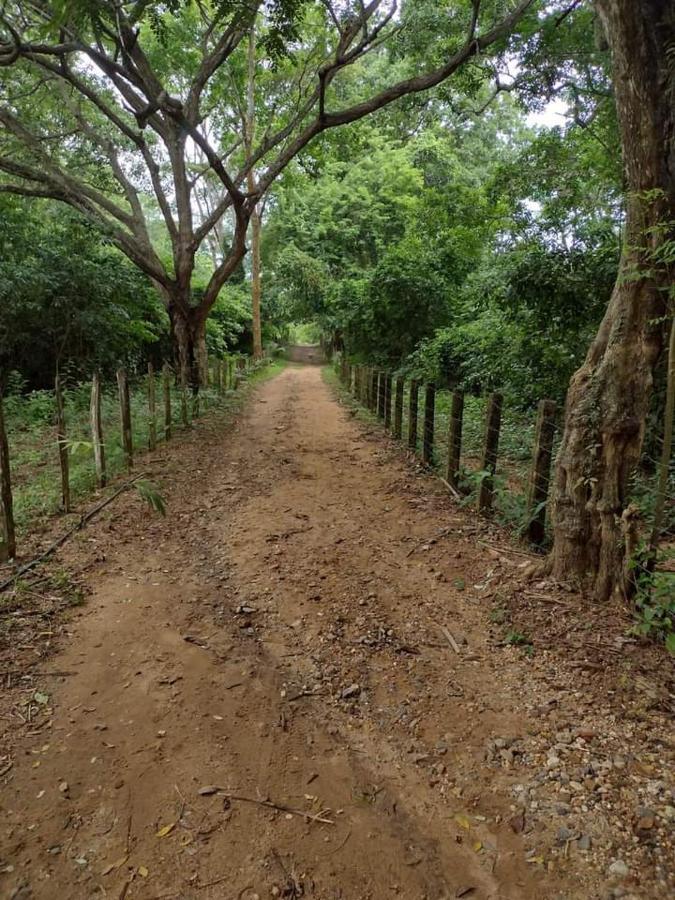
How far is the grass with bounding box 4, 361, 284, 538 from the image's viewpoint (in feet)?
19.8

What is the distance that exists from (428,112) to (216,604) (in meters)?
13.8

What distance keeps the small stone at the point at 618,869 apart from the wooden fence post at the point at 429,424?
5.45m

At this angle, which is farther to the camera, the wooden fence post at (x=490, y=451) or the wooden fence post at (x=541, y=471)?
the wooden fence post at (x=490, y=451)

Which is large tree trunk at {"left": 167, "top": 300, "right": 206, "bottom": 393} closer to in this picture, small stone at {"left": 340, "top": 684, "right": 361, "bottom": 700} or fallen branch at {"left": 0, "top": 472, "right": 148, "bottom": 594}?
fallen branch at {"left": 0, "top": 472, "right": 148, "bottom": 594}

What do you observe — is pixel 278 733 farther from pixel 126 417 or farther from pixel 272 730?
pixel 126 417

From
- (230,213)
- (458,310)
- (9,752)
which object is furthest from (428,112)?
(230,213)

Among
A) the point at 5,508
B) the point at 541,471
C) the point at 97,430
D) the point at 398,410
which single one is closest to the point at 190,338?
the point at 398,410

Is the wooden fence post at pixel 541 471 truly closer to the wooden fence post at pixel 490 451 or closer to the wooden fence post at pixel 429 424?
the wooden fence post at pixel 490 451

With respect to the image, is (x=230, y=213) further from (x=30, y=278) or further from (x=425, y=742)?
(x=425, y=742)

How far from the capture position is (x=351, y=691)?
3.15 meters

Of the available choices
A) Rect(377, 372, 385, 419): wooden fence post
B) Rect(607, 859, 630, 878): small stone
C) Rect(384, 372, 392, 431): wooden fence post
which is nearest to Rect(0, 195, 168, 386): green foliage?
Rect(377, 372, 385, 419): wooden fence post

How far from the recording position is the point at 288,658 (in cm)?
345

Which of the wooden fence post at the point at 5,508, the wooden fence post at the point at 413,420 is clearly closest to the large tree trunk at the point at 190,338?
the wooden fence post at the point at 413,420

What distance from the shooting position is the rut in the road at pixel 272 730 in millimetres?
2117
